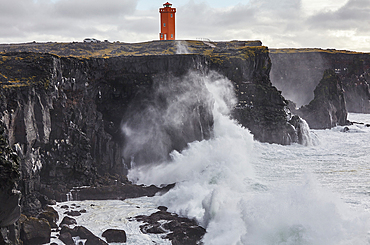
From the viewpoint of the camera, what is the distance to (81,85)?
113 feet

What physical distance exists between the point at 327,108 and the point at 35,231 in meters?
50.0

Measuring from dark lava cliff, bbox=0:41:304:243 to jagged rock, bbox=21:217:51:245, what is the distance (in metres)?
2.87

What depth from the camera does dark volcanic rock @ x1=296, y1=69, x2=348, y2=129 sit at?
60969 millimetres

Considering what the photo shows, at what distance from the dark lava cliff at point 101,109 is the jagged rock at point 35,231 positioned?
2.87 m

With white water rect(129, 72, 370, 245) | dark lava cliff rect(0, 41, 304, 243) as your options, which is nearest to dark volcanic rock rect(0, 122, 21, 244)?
dark lava cliff rect(0, 41, 304, 243)

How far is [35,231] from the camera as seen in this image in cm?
2175

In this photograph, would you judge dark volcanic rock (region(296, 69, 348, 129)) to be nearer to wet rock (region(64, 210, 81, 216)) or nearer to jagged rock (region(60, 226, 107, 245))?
wet rock (region(64, 210, 81, 216))

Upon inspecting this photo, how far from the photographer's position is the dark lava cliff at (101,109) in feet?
85.6

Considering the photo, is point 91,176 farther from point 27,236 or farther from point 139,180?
point 27,236

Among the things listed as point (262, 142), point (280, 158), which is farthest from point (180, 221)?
point (262, 142)

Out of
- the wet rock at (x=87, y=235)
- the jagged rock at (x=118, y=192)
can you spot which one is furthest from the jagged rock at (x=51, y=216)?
the jagged rock at (x=118, y=192)

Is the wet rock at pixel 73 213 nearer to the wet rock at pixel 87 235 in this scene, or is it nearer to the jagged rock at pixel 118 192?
the wet rock at pixel 87 235

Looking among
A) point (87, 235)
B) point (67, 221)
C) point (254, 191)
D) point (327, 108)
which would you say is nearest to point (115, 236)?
point (87, 235)

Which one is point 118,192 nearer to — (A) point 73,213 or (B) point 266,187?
(A) point 73,213
